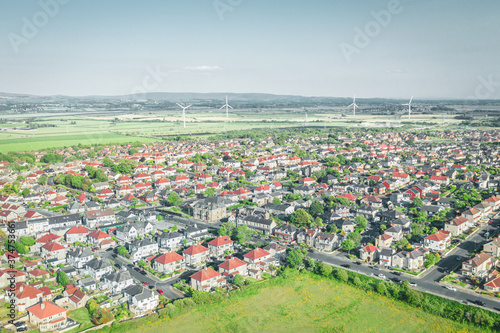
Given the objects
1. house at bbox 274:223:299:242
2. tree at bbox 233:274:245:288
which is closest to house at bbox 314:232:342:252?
house at bbox 274:223:299:242

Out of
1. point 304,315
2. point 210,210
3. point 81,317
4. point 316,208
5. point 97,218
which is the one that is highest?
point 316,208

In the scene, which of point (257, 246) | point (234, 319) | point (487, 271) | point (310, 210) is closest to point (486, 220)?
point (487, 271)

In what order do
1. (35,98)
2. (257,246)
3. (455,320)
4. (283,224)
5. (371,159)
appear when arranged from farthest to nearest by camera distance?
(35,98), (371,159), (283,224), (257,246), (455,320)

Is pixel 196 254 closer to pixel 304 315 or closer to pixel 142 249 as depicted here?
pixel 142 249

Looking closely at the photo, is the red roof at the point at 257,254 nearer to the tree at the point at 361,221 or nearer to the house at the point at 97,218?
the tree at the point at 361,221

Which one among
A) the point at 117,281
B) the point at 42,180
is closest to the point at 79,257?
the point at 117,281

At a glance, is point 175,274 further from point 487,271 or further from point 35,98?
point 35,98
